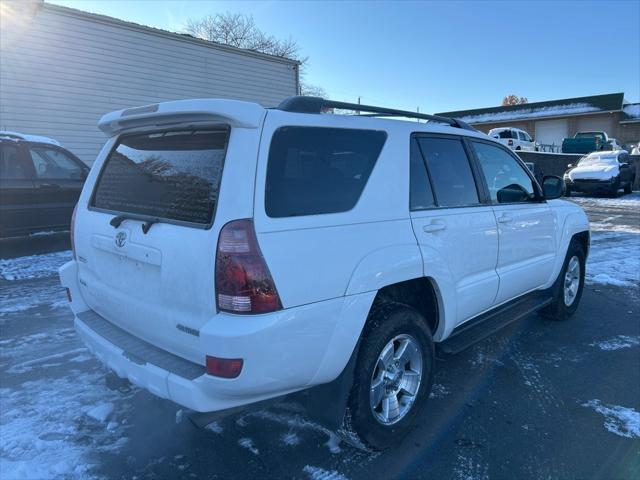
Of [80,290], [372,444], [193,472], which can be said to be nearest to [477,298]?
[372,444]

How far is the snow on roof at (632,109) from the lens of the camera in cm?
3534

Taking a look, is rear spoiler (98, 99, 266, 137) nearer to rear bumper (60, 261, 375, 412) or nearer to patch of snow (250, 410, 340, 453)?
rear bumper (60, 261, 375, 412)

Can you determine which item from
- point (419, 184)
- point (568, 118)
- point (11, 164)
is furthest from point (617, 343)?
point (568, 118)

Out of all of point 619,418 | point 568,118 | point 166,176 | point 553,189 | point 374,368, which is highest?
point 568,118

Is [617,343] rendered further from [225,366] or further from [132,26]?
[132,26]

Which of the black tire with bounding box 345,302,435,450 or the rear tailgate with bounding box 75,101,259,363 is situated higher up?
the rear tailgate with bounding box 75,101,259,363

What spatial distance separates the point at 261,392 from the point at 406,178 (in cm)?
153

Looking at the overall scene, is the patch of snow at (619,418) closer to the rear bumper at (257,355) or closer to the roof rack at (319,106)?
the rear bumper at (257,355)

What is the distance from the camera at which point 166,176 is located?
2576 millimetres

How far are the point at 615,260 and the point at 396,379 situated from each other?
6.72 m

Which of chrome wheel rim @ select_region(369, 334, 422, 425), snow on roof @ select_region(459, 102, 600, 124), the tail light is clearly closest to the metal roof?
snow on roof @ select_region(459, 102, 600, 124)

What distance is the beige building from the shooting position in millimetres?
35719

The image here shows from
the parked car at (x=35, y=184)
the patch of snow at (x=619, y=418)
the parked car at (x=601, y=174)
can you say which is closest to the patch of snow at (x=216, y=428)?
the patch of snow at (x=619, y=418)

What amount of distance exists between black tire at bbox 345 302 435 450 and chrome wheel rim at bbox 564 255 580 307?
111 inches
